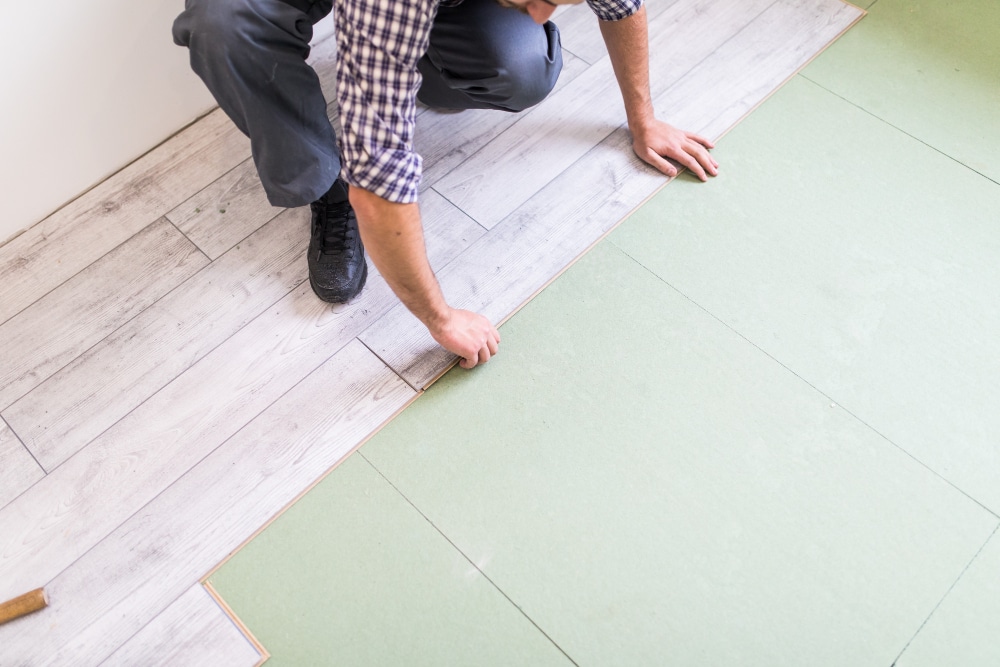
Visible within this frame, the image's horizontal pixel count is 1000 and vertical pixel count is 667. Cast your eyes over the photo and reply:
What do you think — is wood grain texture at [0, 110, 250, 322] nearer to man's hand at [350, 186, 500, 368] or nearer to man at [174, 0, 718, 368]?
man at [174, 0, 718, 368]

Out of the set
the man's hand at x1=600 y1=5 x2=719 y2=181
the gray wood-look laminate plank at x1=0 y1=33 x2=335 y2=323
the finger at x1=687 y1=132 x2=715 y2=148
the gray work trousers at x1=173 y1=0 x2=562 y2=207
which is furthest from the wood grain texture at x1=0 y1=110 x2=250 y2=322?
the finger at x1=687 y1=132 x2=715 y2=148

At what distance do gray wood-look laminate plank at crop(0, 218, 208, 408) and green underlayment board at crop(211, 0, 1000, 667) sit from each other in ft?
1.63

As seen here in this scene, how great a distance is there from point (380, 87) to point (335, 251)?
50 cm

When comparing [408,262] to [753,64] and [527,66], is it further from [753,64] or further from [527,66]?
[753,64]

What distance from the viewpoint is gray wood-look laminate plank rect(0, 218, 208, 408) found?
4.27ft

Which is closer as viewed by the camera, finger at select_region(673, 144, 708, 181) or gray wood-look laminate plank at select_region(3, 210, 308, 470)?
gray wood-look laminate plank at select_region(3, 210, 308, 470)

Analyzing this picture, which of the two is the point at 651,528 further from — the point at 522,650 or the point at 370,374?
the point at 370,374

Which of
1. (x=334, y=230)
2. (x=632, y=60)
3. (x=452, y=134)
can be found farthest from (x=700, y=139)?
(x=334, y=230)

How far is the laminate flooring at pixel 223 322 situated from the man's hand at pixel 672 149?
30 mm

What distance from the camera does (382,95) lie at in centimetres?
87

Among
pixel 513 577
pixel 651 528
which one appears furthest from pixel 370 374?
pixel 651 528

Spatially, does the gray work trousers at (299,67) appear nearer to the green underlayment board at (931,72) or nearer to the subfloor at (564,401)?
the subfloor at (564,401)

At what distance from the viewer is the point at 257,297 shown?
4.43 feet

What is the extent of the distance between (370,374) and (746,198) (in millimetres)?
747
